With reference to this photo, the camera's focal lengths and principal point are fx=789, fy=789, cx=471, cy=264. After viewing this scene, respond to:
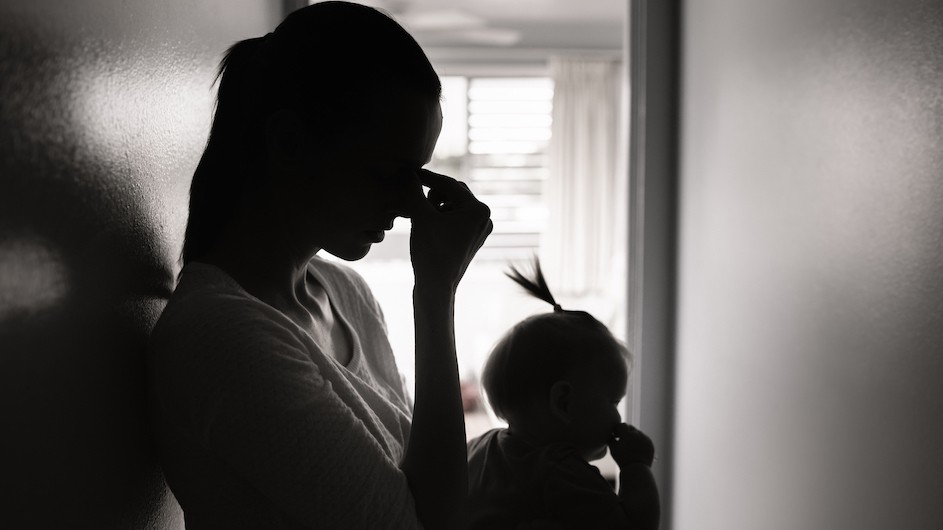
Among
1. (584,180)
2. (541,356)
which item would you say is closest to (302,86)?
(541,356)

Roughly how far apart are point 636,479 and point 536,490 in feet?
0.51

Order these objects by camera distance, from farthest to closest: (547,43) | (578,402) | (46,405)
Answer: (547,43) → (578,402) → (46,405)

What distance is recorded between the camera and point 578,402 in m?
1.25

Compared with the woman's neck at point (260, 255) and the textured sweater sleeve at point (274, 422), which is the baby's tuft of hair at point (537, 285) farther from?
the textured sweater sleeve at point (274, 422)

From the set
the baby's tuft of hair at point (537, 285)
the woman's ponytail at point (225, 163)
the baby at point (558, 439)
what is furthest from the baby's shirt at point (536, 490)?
the woman's ponytail at point (225, 163)

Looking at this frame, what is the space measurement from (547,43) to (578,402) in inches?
176

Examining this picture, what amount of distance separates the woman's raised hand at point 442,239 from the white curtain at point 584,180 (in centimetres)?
455

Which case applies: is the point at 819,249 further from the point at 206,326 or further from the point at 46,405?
the point at 46,405

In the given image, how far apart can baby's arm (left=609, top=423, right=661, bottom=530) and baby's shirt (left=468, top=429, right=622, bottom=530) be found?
3 cm

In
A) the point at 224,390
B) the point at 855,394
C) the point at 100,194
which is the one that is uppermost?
the point at 100,194

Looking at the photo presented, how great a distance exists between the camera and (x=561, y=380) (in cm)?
124

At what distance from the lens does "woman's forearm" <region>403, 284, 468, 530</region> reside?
76 centimetres

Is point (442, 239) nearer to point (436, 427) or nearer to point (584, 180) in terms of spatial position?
point (436, 427)

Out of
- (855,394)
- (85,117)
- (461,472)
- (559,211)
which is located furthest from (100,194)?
(559,211)
